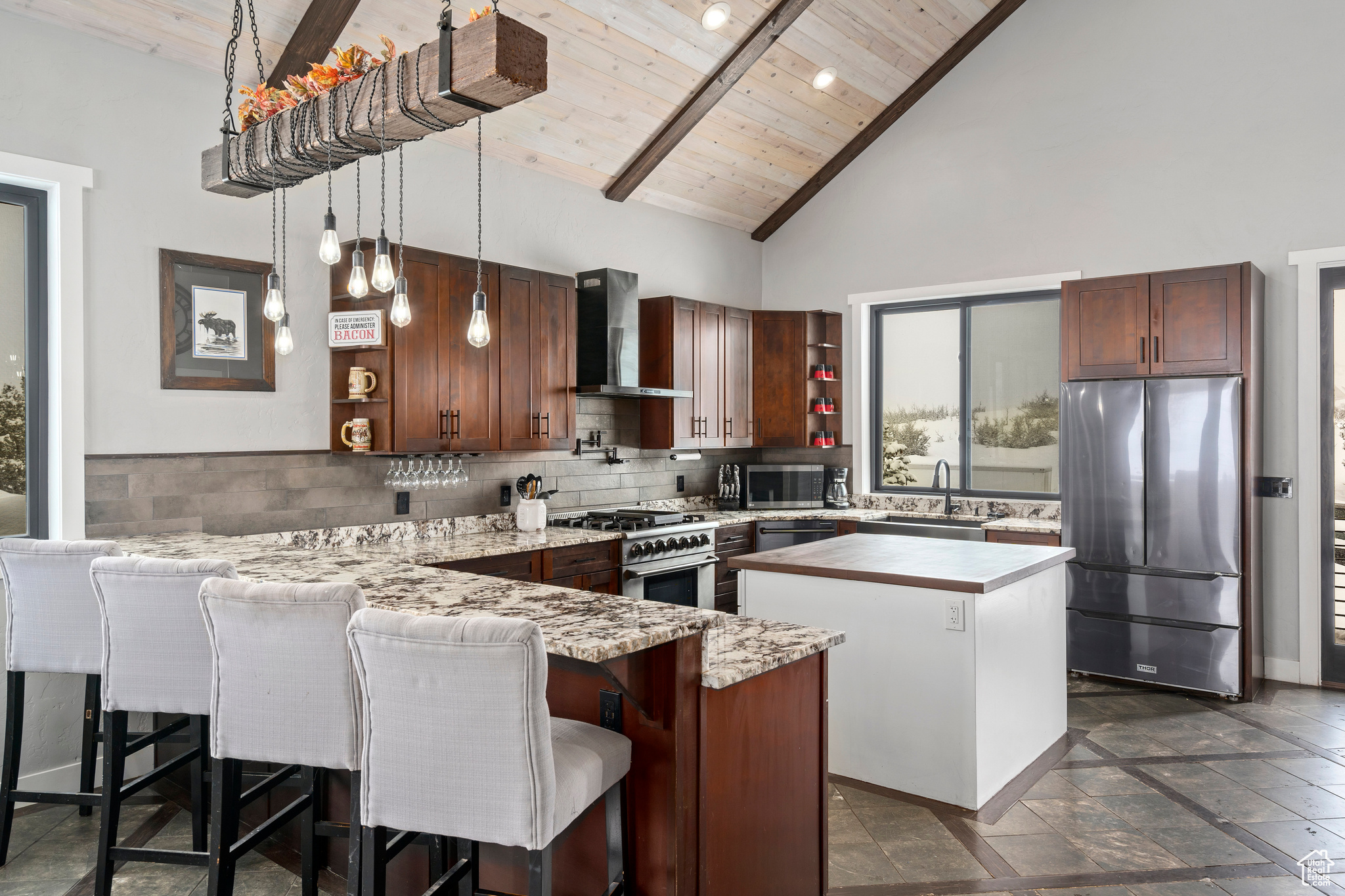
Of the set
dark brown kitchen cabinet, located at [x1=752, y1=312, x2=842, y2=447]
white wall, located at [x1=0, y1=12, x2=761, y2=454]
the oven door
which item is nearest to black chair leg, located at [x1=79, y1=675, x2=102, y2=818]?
white wall, located at [x1=0, y1=12, x2=761, y2=454]

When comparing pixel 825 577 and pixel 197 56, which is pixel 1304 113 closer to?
pixel 825 577

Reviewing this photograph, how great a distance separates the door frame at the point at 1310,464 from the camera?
15.4ft

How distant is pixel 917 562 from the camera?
11.5ft

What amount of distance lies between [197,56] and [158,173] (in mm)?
551

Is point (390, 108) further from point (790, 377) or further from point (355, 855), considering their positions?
point (790, 377)

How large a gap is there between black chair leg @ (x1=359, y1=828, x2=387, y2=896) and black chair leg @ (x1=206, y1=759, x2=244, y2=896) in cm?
50

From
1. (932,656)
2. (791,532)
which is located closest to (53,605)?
(932,656)

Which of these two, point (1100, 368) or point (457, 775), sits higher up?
point (1100, 368)

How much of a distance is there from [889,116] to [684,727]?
5493mm

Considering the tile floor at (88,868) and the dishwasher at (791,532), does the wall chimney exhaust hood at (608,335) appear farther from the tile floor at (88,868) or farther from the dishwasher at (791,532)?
the tile floor at (88,868)

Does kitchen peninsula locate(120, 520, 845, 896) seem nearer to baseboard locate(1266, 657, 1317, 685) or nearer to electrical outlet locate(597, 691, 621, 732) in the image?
electrical outlet locate(597, 691, 621, 732)

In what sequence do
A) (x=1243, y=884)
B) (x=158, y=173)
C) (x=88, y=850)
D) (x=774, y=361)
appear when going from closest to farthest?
A: (x=1243, y=884) < (x=88, y=850) < (x=158, y=173) < (x=774, y=361)

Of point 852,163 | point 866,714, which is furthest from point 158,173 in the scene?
point 852,163

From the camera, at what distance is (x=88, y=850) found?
2.89 metres
